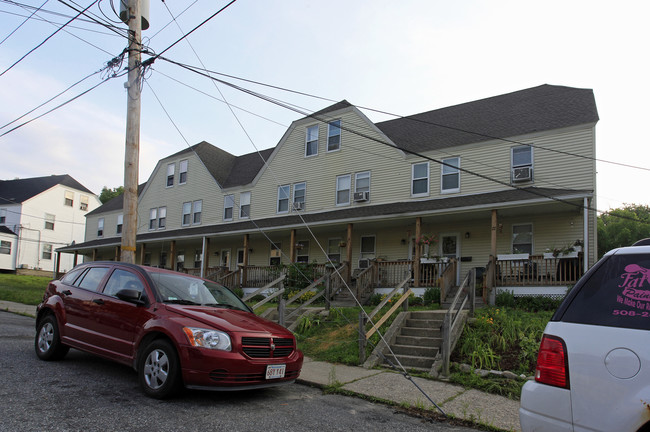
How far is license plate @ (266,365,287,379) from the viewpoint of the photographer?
5.47 meters

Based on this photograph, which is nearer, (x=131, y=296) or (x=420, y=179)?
(x=131, y=296)

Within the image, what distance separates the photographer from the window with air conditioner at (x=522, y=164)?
15430 mm

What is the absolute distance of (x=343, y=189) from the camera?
20.1 m

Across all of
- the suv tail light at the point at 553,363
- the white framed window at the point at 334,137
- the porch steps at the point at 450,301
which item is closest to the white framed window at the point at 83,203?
the white framed window at the point at 334,137

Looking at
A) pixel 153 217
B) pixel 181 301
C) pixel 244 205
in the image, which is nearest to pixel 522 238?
pixel 181 301

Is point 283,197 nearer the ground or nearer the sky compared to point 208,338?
nearer the sky

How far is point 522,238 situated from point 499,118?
4.81m

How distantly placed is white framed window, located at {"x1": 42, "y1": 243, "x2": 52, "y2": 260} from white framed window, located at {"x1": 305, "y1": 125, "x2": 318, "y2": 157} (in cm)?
3300

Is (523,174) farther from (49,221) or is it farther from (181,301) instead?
(49,221)

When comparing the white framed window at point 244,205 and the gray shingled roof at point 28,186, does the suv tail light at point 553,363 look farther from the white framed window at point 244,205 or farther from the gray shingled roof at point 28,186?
the gray shingled roof at point 28,186

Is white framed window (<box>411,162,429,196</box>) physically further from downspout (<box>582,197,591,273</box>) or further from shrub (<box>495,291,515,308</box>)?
downspout (<box>582,197,591,273</box>)

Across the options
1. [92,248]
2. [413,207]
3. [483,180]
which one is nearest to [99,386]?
[413,207]

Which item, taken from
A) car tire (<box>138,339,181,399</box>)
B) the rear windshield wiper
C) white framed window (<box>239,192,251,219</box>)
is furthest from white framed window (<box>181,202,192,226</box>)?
car tire (<box>138,339,181,399</box>)

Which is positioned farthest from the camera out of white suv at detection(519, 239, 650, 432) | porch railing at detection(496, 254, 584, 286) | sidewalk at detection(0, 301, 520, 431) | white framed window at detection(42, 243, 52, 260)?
white framed window at detection(42, 243, 52, 260)
